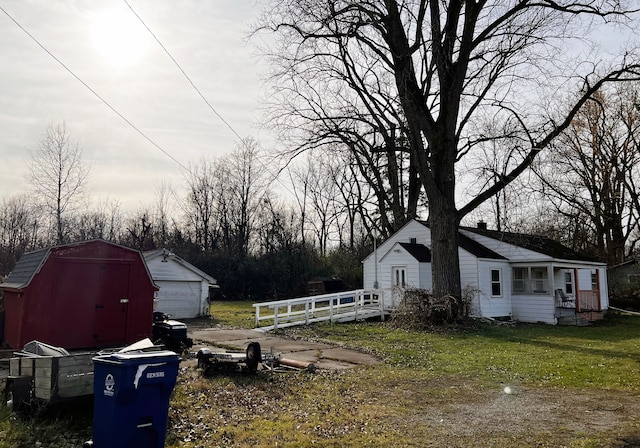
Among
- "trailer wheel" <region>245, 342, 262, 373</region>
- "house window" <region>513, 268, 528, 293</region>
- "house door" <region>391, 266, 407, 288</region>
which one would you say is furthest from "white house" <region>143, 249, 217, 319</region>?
"trailer wheel" <region>245, 342, 262, 373</region>

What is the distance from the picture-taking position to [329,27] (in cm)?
1580

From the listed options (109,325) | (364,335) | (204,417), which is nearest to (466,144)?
(364,335)

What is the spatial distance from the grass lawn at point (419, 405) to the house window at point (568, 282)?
13.0 meters

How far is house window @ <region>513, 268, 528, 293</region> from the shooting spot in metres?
23.2

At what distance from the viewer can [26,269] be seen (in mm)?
11344

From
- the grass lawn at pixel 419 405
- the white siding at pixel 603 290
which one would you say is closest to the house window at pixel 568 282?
the white siding at pixel 603 290

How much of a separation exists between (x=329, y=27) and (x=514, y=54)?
7199 mm

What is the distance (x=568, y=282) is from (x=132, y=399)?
2463 centimetres

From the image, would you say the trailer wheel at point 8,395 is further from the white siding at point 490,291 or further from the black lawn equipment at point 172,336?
the white siding at point 490,291

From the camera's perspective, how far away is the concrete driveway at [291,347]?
35.3ft

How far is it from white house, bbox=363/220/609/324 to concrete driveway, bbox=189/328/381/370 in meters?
8.00

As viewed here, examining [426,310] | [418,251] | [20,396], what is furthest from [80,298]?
[418,251]

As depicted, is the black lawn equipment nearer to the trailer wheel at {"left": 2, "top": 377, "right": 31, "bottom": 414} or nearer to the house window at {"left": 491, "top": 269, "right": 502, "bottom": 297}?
the trailer wheel at {"left": 2, "top": 377, "right": 31, "bottom": 414}

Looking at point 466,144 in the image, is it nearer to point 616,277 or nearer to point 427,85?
point 427,85
